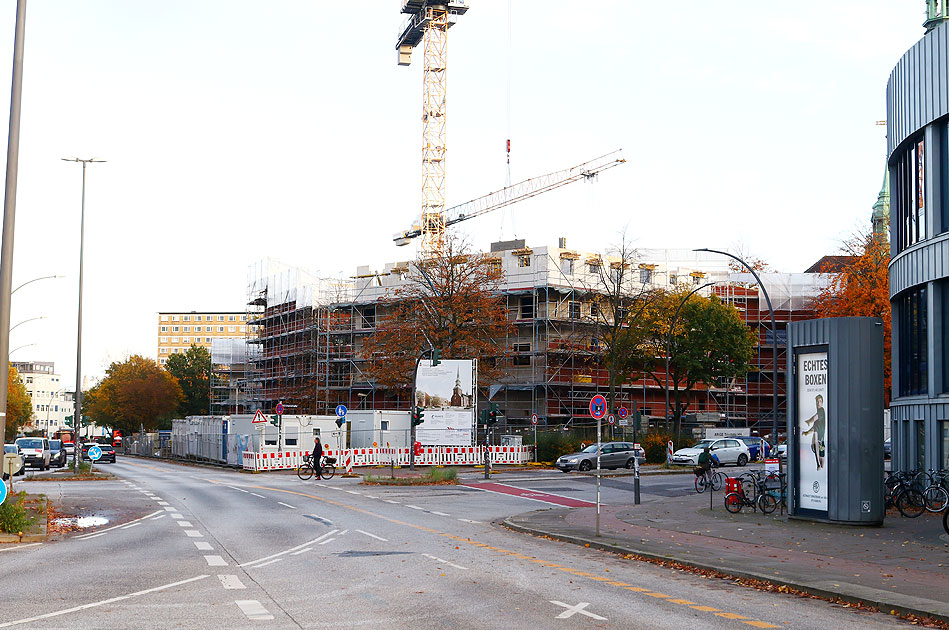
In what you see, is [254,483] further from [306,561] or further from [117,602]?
[117,602]

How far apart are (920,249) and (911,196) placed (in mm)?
2117

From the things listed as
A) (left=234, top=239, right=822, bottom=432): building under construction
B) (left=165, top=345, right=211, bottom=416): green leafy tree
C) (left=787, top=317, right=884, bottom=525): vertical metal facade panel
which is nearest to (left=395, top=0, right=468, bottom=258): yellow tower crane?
(left=234, top=239, right=822, bottom=432): building under construction

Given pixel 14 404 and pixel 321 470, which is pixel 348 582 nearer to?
pixel 321 470

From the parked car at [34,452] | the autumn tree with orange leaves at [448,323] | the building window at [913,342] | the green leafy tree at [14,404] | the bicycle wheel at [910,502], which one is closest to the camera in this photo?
the bicycle wheel at [910,502]

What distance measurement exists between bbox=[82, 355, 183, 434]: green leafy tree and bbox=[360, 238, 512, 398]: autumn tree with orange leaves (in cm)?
5206

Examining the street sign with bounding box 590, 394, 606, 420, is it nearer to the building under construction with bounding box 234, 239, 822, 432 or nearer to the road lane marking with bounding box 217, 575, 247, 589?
the road lane marking with bounding box 217, 575, 247, 589

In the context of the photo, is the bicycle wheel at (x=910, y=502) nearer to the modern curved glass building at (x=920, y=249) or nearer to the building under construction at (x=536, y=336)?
the modern curved glass building at (x=920, y=249)

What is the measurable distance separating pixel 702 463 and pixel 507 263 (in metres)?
48.3

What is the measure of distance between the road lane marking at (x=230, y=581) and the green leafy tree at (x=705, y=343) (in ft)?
193

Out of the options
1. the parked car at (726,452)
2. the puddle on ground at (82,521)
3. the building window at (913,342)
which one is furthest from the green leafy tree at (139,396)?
the building window at (913,342)

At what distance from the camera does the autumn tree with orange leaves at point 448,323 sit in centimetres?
6397

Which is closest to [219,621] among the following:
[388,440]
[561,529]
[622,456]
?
[561,529]

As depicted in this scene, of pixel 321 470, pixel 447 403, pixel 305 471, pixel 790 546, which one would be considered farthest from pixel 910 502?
pixel 447 403

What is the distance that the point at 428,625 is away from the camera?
32.2ft
